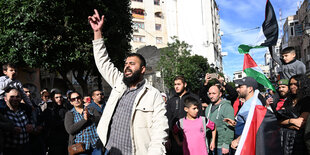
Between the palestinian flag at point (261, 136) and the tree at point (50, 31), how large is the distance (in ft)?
36.4

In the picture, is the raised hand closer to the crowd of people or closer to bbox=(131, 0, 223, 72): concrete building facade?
the crowd of people

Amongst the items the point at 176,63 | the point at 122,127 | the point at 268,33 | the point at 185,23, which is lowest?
the point at 122,127

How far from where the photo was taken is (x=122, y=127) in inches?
109

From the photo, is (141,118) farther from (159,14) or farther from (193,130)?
(159,14)

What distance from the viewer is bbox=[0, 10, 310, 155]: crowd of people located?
8.98 ft

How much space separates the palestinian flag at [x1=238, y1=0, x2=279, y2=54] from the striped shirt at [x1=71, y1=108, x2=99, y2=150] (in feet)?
9.89

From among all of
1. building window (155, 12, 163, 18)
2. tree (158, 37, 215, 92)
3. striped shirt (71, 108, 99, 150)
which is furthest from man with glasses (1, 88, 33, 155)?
building window (155, 12, 163, 18)

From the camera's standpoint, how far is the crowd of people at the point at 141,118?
2.74m

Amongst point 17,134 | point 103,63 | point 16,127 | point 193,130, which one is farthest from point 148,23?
point 103,63

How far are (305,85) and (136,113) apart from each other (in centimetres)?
215

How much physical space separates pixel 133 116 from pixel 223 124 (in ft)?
8.43

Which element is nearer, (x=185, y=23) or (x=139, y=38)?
(x=139, y=38)

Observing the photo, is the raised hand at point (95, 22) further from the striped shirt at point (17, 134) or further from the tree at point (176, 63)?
the tree at point (176, 63)

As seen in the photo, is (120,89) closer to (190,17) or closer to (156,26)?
(156,26)
